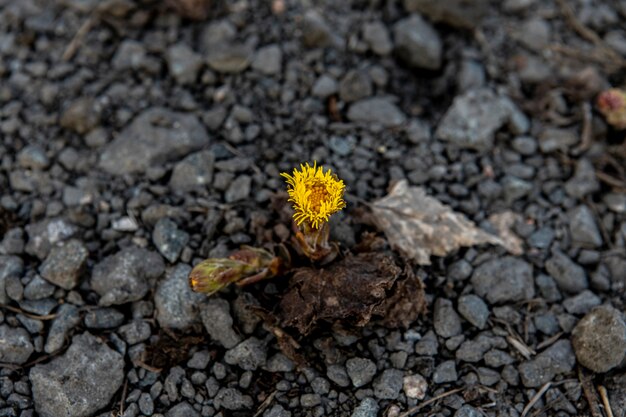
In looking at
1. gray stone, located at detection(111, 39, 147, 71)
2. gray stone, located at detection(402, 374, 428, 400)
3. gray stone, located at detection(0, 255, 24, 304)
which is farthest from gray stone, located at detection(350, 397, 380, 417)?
gray stone, located at detection(111, 39, 147, 71)

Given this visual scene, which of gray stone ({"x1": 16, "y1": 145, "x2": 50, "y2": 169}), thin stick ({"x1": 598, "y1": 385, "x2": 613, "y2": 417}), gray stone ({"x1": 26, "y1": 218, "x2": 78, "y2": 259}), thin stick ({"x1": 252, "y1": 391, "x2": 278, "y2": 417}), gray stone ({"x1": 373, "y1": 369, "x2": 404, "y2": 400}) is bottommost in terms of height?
thin stick ({"x1": 598, "y1": 385, "x2": 613, "y2": 417})

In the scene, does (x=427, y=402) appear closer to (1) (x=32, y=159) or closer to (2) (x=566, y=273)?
(2) (x=566, y=273)

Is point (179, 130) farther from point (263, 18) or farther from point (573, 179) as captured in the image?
point (573, 179)

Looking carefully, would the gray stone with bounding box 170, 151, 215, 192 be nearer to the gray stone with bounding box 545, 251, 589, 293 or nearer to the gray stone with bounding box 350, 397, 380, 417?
the gray stone with bounding box 350, 397, 380, 417

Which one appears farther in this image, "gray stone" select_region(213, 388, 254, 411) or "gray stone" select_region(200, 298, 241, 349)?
"gray stone" select_region(200, 298, 241, 349)

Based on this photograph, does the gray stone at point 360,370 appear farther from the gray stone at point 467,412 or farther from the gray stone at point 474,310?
the gray stone at point 474,310

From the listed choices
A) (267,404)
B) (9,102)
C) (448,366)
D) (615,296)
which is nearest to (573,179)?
(615,296)
